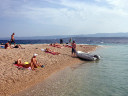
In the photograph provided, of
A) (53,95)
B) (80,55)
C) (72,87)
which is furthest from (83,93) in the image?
(80,55)

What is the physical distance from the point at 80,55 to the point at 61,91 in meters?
10.7

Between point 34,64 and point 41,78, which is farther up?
point 34,64

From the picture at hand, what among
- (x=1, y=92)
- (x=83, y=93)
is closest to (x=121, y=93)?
(x=83, y=93)

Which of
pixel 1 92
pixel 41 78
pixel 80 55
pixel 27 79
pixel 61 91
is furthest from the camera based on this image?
pixel 80 55

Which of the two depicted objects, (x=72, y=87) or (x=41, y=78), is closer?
(x=72, y=87)

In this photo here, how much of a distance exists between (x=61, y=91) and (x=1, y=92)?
3.34 meters

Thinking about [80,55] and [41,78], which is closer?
[41,78]

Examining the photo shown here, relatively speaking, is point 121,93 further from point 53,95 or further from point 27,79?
point 27,79

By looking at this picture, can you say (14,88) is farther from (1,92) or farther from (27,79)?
(27,79)

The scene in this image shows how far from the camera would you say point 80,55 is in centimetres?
1831

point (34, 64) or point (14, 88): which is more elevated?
point (34, 64)

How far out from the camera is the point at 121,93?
307 inches

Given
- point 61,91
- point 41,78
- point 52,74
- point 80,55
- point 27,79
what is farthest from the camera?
point 80,55

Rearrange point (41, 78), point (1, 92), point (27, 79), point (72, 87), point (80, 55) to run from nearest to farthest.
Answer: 1. point (1, 92)
2. point (72, 87)
3. point (27, 79)
4. point (41, 78)
5. point (80, 55)
